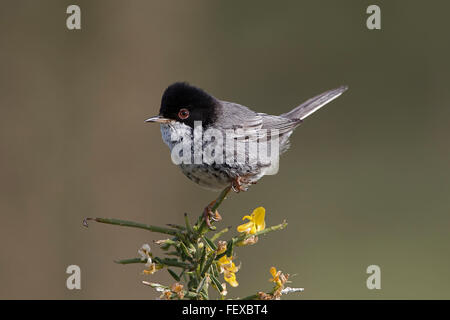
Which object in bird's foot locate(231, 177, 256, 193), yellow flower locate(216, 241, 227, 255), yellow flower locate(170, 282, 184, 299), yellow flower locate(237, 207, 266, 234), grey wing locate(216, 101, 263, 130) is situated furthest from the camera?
grey wing locate(216, 101, 263, 130)

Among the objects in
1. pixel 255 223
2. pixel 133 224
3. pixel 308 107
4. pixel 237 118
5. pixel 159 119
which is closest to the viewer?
pixel 133 224

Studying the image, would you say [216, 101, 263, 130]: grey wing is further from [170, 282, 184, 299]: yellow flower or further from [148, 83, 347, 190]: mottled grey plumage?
[170, 282, 184, 299]: yellow flower

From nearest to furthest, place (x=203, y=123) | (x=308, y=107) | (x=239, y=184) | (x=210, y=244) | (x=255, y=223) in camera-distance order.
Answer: (x=210, y=244)
(x=255, y=223)
(x=239, y=184)
(x=203, y=123)
(x=308, y=107)

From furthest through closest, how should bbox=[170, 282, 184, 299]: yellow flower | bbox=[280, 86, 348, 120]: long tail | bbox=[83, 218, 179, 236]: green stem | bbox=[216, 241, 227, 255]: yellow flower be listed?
bbox=[280, 86, 348, 120]: long tail, bbox=[216, 241, 227, 255]: yellow flower, bbox=[170, 282, 184, 299]: yellow flower, bbox=[83, 218, 179, 236]: green stem

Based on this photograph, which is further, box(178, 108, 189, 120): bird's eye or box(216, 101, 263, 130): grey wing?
box(216, 101, 263, 130): grey wing

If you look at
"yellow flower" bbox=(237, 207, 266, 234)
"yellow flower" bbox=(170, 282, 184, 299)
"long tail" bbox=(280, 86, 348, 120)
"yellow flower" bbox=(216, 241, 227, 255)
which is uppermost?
"long tail" bbox=(280, 86, 348, 120)

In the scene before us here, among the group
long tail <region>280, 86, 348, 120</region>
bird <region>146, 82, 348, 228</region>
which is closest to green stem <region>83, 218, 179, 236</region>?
bird <region>146, 82, 348, 228</region>

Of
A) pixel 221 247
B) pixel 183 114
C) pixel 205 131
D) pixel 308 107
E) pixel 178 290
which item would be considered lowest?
pixel 178 290

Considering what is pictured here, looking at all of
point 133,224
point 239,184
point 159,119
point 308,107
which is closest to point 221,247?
point 133,224

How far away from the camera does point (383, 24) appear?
6.51m

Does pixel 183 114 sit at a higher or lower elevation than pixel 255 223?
higher

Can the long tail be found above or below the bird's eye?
above

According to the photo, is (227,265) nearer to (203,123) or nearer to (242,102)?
(203,123)

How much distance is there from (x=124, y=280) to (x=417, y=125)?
13.1ft
